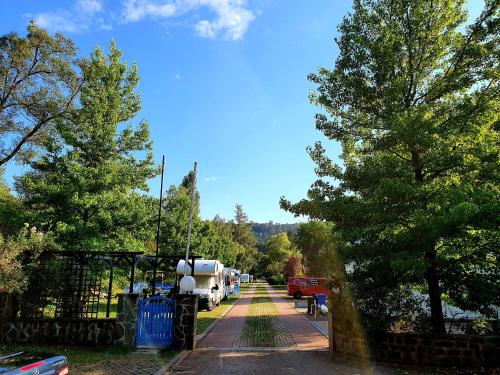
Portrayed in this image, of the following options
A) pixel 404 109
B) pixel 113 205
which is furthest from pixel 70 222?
pixel 404 109

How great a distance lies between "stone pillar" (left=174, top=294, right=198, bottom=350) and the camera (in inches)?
493

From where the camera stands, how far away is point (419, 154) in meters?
11.0

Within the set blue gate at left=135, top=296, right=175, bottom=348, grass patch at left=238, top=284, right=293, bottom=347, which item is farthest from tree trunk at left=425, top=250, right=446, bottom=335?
blue gate at left=135, top=296, right=175, bottom=348

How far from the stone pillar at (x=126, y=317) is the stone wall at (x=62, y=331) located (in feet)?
0.23

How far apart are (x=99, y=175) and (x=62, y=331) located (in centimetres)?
749

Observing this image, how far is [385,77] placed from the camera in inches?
464

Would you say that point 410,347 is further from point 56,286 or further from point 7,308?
point 7,308

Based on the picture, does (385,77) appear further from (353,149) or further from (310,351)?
(310,351)

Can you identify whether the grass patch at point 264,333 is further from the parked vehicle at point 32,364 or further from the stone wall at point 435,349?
the parked vehicle at point 32,364

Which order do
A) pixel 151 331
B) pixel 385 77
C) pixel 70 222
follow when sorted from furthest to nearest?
pixel 70 222 → pixel 151 331 → pixel 385 77

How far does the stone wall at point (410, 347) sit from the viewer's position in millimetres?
9516

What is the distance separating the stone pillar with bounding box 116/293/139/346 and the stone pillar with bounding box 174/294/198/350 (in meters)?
1.29

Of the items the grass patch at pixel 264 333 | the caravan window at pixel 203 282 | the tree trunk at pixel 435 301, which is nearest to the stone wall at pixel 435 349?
the tree trunk at pixel 435 301

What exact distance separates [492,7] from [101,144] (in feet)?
52.9
